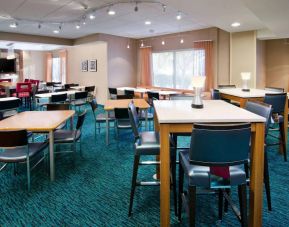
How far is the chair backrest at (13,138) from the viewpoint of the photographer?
7.79 feet

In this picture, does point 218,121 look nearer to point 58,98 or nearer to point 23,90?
point 58,98

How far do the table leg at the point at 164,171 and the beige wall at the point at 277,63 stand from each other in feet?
21.2

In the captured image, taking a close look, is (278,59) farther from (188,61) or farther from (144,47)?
(144,47)

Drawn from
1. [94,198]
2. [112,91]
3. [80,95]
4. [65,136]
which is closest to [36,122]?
[65,136]

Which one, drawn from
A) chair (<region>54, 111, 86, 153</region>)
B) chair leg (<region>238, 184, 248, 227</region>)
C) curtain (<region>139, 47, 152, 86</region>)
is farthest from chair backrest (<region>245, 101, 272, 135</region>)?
curtain (<region>139, 47, 152, 86</region>)

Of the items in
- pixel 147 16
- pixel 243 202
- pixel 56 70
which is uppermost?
pixel 147 16

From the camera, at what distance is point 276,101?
3490 mm

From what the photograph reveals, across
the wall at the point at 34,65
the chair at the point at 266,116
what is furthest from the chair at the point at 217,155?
the wall at the point at 34,65

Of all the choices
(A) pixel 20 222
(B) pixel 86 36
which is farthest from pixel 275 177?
(B) pixel 86 36

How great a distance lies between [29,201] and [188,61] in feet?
21.2

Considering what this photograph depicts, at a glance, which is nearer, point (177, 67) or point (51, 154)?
point (51, 154)

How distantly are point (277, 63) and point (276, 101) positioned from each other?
410 centimetres

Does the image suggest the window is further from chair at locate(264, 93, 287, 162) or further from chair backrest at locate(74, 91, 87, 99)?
chair at locate(264, 93, 287, 162)

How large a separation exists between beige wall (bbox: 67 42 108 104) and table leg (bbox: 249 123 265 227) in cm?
723
